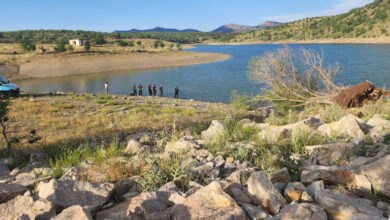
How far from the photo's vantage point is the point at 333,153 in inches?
198

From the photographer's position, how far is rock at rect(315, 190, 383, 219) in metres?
2.97

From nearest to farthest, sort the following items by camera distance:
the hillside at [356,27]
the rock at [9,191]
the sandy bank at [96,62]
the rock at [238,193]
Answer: the rock at [238,193]
the rock at [9,191]
the sandy bank at [96,62]
the hillside at [356,27]

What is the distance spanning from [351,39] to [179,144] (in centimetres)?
13014

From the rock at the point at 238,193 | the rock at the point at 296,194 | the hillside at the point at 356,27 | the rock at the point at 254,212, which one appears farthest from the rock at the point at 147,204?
the hillside at the point at 356,27

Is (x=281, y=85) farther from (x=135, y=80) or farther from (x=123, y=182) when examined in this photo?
(x=135, y=80)

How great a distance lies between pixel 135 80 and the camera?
2087 inches

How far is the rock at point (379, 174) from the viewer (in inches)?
140

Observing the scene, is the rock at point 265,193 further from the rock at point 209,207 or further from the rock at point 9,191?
the rock at point 9,191

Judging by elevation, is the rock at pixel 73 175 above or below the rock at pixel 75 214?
below

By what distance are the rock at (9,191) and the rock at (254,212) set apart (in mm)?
3056

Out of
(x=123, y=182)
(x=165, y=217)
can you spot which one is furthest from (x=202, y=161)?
(x=165, y=217)

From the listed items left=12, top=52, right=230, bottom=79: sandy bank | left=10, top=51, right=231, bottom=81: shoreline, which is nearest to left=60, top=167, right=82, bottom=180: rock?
left=10, top=51, right=231, bottom=81: shoreline

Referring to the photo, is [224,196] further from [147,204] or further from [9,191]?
[9,191]

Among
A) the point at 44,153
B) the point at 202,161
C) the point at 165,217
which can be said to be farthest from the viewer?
the point at 44,153
